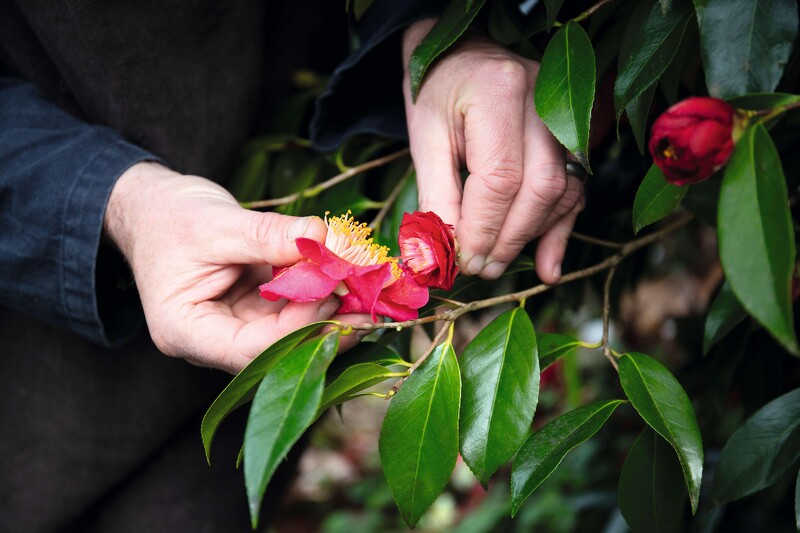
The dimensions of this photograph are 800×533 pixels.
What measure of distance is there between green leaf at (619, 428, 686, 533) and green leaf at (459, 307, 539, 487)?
0.42 feet

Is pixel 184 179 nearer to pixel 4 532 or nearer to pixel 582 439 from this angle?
pixel 582 439

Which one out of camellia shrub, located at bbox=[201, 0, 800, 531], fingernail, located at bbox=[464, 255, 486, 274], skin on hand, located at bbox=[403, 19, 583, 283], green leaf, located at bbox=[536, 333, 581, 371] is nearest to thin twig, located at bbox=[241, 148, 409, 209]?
camellia shrub, located at bbox=[201, 0, 800, 531]

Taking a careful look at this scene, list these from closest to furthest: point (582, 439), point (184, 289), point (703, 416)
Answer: point (582, 439) → point (184, 289) → point (703, 416)

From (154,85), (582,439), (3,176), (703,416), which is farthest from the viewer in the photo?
(703,416)

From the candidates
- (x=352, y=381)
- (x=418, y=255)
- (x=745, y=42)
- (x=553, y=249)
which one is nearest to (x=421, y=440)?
(x=352, y=381)

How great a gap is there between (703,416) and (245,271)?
0.75 meters

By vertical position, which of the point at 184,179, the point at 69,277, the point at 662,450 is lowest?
the point at 662,450

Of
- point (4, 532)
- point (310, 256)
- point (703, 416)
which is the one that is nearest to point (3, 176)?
point (310, 256)

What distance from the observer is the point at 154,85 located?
96cm

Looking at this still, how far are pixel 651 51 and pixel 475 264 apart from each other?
287 mm

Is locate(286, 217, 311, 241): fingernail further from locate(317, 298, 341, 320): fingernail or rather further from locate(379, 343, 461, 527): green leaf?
locate(379, 343, 461, 527): green leaf

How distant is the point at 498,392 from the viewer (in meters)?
0.63

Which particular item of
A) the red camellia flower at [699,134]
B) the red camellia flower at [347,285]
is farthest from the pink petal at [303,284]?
the red camellia flower at [699,134]

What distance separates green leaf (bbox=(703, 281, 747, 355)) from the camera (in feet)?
2.30
